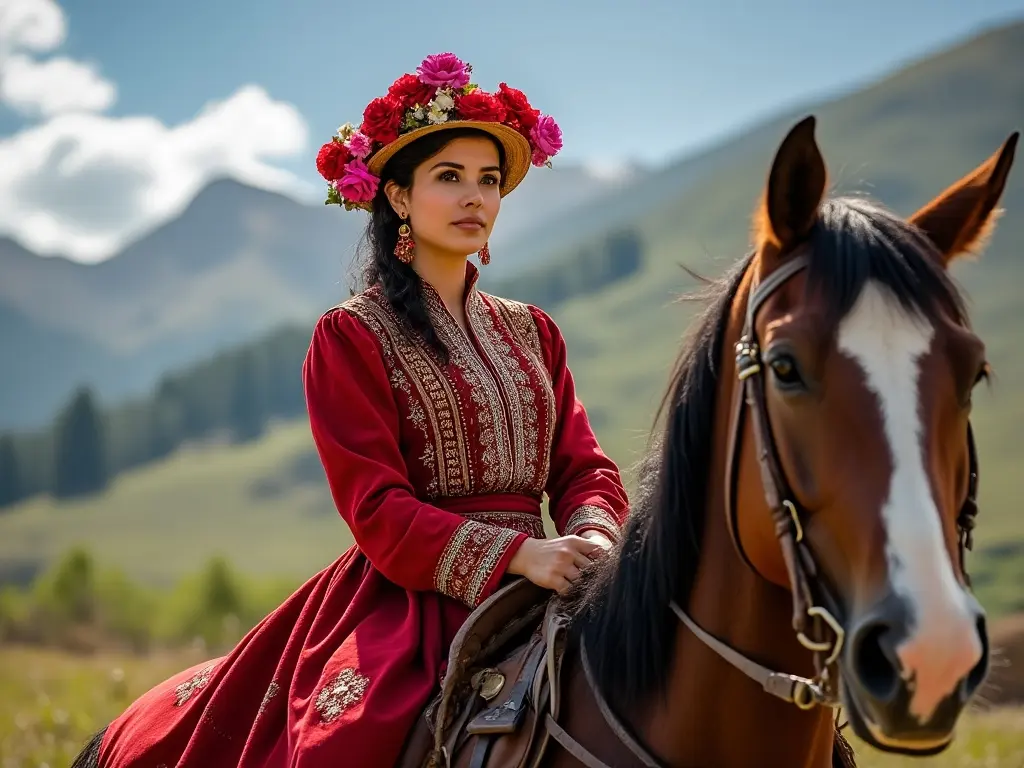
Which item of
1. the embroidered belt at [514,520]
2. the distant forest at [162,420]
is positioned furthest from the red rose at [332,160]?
the distant forest at [162,420]

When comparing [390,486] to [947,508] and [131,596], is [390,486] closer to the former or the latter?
[947,508]

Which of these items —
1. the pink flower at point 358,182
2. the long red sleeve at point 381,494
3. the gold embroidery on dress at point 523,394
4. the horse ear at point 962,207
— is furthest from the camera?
the pink flower at point 358,182

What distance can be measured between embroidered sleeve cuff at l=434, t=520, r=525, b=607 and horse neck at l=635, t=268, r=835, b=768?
70 centimetres

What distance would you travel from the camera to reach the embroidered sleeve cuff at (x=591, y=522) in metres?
3.34

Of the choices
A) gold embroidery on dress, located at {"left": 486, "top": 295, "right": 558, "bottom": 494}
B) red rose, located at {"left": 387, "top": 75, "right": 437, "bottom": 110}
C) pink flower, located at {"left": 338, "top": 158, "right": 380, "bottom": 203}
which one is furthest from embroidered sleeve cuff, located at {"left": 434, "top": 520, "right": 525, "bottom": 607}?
red rose, located at {"left": 387, "top": 75, "right": 437, "bottom": 110}

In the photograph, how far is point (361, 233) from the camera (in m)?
3.83

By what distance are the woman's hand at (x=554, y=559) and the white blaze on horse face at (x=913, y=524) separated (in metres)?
1.19

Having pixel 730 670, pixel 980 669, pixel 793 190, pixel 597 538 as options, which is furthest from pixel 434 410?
pixel 980 669

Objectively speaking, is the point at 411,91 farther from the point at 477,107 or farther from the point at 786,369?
the point at 786,369

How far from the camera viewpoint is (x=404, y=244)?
3.71 metres

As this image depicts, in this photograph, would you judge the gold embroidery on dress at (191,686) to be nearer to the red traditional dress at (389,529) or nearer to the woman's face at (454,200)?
the red traditional dress at (389,529)

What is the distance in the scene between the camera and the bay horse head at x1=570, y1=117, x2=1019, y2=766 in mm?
1853

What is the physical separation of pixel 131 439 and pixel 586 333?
1990 inches

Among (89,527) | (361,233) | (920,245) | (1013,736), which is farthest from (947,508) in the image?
(89,527)
